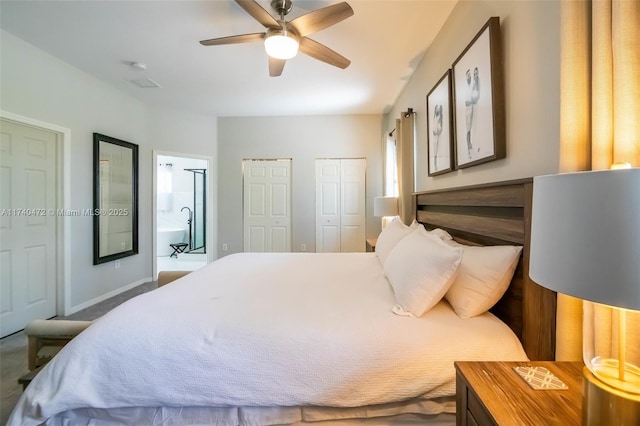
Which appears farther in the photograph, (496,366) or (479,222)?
(479,222)

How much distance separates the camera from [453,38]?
2020 mm

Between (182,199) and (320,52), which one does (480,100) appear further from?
Result: (182,199)

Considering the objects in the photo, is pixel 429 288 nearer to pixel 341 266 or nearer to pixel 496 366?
pixel 496 366

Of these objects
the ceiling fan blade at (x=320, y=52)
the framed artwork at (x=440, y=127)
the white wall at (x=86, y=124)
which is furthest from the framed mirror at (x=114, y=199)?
the framed artwork at (x=440, y=127)

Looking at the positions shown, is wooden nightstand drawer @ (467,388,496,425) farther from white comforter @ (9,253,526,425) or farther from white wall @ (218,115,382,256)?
white wall @ (218,115,382,256)

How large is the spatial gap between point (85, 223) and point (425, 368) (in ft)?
12.5

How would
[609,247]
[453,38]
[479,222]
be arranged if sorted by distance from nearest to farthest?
1. [609,247]
2. [479,222]
3. [453,38]

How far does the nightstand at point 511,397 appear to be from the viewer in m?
0.69

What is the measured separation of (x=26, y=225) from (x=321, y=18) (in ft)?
10.8

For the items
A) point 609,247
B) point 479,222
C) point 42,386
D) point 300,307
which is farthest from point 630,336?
point 42,386

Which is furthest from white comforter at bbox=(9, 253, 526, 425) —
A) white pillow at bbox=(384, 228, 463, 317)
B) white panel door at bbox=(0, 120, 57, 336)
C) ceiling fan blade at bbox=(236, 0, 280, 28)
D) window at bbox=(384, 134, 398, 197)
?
window at bbox=(384, 134, 398, 197)

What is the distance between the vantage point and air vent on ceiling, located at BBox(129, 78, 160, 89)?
125 inches

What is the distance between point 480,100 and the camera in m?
1.57

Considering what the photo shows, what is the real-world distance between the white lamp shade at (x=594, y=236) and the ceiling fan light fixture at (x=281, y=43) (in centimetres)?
178
